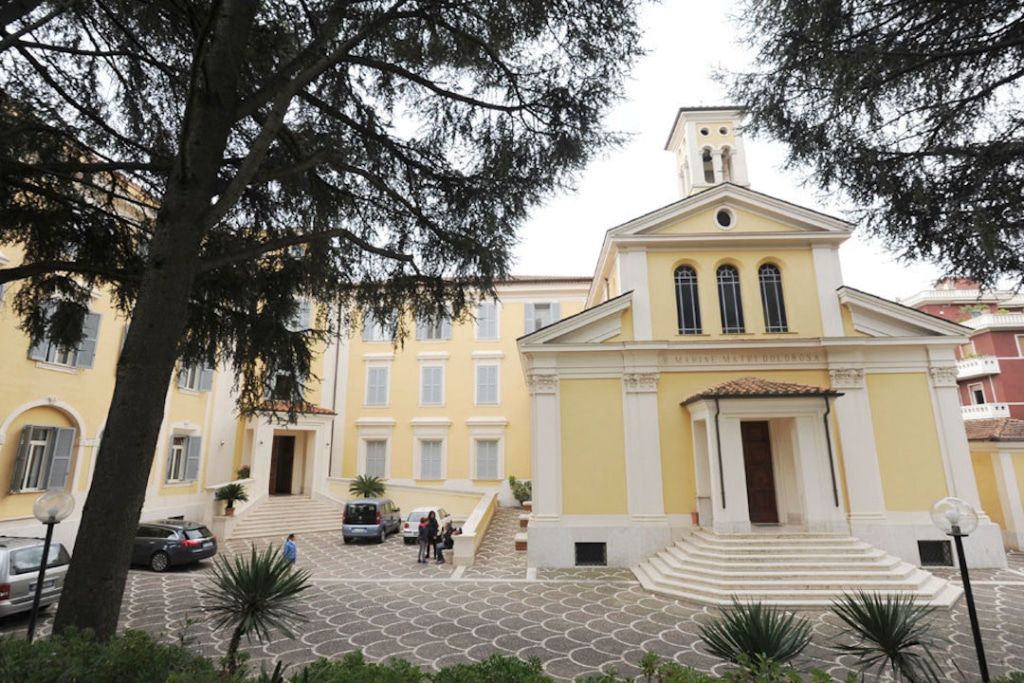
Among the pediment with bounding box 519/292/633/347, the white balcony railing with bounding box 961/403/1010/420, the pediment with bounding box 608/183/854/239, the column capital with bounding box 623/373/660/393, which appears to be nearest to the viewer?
the column capital with bounding box 623/373/660/393

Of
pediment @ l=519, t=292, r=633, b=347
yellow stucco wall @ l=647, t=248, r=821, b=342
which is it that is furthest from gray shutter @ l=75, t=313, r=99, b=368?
yellow stucco wall @ l=647, t=248, r=821, b=342

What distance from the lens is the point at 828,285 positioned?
15.0 m

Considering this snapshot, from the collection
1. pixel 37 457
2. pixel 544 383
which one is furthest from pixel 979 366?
pixel 37 457

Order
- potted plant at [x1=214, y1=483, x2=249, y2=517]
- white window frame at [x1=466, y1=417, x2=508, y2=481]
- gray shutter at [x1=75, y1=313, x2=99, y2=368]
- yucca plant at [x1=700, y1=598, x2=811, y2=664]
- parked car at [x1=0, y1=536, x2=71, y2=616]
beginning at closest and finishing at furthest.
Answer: yucca plant at [x1=700, y1=598, x2=811, y2=664] < parked car at [x1=0, y1=536, x2=71, y2=616] < gray shutter at [x1=75, y1=313, x2=99, y2=368] < potted plant at [x1=214, y1=483, x2=249, y2=517] < white window frame at [x1=466, y1=417, x2=508, y2=481]

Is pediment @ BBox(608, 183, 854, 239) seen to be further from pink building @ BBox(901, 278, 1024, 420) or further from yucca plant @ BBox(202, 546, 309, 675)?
pink building @ BBox(901, 278, 1024, 420)

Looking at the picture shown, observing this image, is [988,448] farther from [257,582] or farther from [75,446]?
[75,446]

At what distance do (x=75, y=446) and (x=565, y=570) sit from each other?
13.5 metres

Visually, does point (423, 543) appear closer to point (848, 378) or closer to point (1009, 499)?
point (848, 378)

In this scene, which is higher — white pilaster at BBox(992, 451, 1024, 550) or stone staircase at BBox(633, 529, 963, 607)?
white pilaster at BBox(992, 451, 1024, 550)

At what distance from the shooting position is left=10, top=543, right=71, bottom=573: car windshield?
29.2 ft

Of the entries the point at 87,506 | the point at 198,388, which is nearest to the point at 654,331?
the point at 87,506

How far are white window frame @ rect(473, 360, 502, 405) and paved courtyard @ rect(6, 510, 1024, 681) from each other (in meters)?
11.1

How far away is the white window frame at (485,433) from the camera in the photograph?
24.3 meters

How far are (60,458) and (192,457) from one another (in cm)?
498
